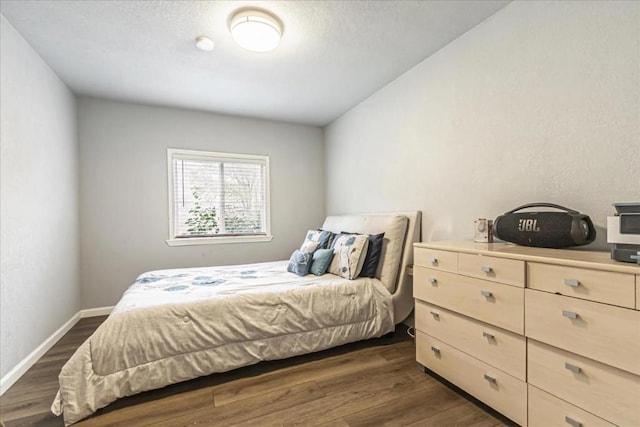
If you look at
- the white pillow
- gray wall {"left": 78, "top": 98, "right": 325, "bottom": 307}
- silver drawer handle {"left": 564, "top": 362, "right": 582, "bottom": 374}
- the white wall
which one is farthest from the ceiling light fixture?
silver drawer handle {"left": 564, "top": 362, "right": 582, "bottom": 374}

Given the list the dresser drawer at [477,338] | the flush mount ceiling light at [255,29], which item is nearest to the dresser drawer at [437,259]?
the dresser drawer at [477,338]

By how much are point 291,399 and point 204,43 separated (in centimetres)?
262

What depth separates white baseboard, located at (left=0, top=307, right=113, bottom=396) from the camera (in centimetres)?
185

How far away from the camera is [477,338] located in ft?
5.18

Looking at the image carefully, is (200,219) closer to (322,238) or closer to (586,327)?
(322,238)

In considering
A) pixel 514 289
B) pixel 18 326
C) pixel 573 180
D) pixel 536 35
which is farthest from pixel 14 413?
pixel 536 35

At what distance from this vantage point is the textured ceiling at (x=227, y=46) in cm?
188

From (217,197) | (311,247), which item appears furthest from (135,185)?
(311,247)

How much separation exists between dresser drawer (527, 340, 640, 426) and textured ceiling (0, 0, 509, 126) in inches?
83.6

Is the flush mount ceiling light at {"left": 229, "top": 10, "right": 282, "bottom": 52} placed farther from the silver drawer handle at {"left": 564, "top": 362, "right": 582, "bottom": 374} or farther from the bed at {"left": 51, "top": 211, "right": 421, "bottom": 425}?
the silver drawer handle at {"left": 564, "top": 362, "right": 582, "bottom": 374}

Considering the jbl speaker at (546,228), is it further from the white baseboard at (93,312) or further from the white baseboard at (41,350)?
the white baseboard at (93,312)

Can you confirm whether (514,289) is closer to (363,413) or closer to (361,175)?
(363,413)

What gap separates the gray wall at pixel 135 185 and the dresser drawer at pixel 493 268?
2912mm

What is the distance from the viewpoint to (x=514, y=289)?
139 cm
